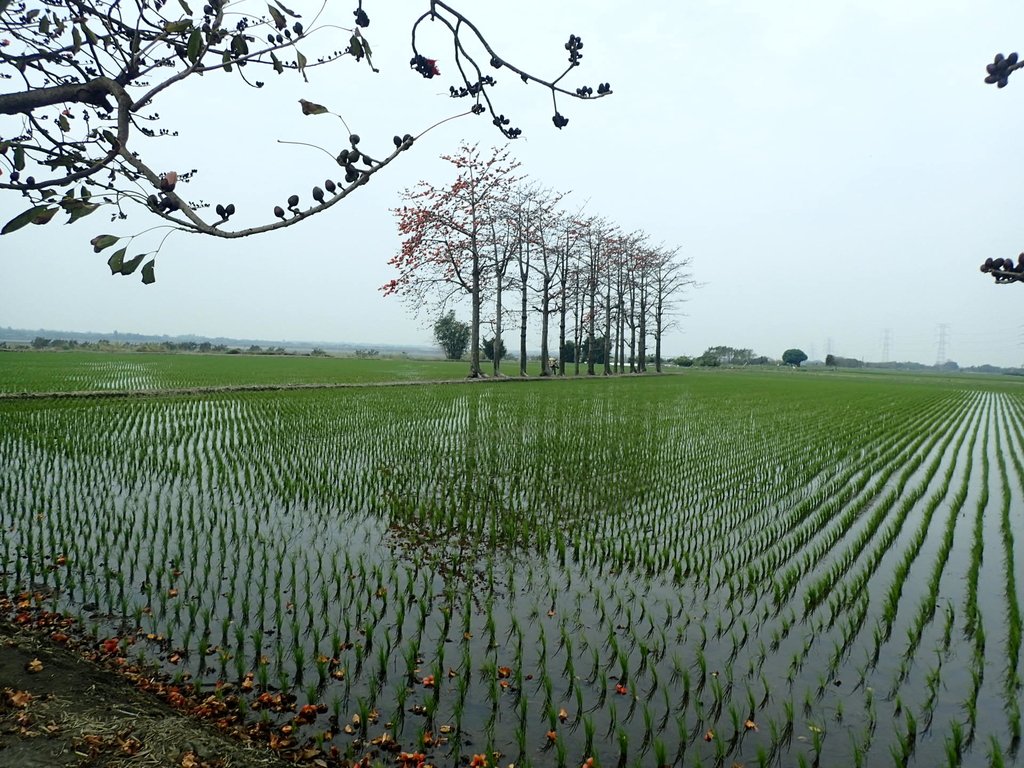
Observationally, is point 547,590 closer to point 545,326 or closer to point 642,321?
point 545,326

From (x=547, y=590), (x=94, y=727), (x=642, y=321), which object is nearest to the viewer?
(x=94, y=727)

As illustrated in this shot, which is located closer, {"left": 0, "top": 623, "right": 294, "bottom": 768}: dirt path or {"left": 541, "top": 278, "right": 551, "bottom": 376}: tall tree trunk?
{"left": 0, "top": 623, "right": 294, "bottom": 768}: dirt path

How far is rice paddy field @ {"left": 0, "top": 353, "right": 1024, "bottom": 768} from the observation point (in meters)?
3.15

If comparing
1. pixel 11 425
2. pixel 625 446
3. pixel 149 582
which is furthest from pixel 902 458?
pixel 11 425

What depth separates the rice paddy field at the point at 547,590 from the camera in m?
3.15

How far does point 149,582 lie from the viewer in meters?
4.67

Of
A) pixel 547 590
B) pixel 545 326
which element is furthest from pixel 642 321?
pixel 547 590

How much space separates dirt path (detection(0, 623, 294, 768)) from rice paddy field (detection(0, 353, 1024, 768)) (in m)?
0.31

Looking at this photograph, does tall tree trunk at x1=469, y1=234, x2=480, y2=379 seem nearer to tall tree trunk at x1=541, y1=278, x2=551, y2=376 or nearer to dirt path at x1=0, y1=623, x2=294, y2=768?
tall tree trunk at x1=541, y1=278, x2=551, y2=376

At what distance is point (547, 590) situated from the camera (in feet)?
15.8

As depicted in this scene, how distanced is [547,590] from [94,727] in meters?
2.89

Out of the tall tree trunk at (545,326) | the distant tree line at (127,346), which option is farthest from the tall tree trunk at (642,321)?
the distant tree line at (127,346)

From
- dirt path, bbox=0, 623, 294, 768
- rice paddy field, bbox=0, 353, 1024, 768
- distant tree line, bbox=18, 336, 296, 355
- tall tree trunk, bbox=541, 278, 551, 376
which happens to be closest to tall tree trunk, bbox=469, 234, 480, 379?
tall tree trunk, bbox=541, 278, 551, 376

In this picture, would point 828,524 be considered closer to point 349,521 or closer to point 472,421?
point 349,521
